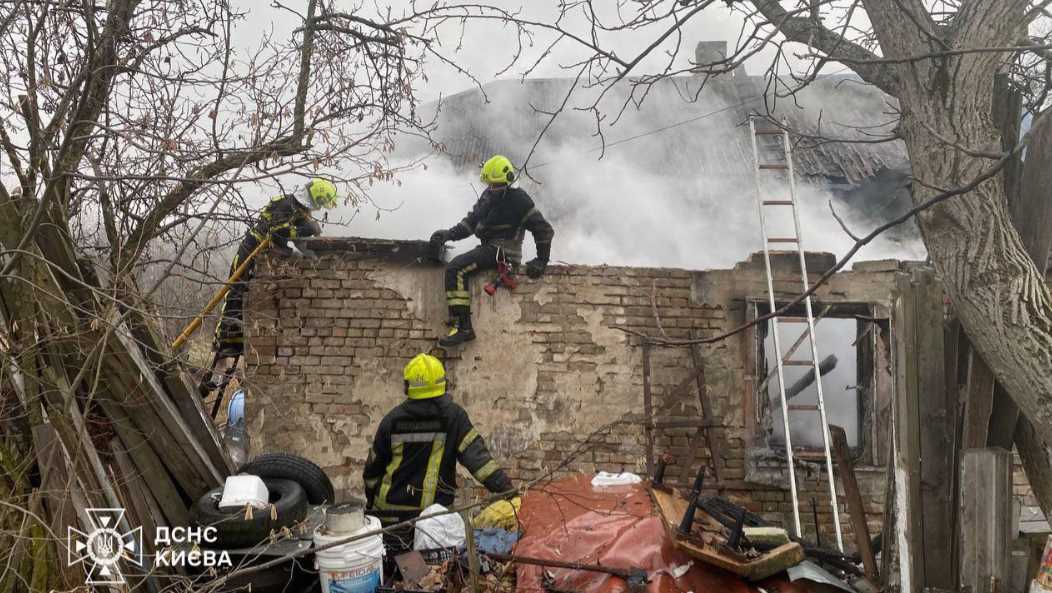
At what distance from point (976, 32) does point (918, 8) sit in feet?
0.90

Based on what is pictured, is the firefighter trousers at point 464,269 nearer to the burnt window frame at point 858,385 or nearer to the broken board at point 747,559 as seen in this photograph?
the burnt window frame at point 858,385

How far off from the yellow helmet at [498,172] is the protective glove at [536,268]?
0.76m

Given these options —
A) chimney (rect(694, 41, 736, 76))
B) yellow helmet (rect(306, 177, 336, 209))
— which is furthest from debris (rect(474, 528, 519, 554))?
chimney (rect(694, 41, 736, 76))

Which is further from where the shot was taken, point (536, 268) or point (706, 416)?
point (536, 268)

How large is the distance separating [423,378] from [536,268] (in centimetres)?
234

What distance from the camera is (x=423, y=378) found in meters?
4.71

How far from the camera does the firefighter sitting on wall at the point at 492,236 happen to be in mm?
6727

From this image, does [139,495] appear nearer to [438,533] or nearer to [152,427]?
[152,427]

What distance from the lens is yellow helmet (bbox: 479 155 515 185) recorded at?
674 cm

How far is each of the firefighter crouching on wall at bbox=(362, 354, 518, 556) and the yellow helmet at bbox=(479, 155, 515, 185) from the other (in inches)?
96.6

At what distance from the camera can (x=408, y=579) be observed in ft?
12.9

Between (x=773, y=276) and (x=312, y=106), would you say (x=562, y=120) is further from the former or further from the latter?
(x=312, y=106)

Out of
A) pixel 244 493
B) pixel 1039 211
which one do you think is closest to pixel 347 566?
pixel 244 493

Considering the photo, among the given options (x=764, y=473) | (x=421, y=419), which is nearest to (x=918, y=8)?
(x=421, y=419)
